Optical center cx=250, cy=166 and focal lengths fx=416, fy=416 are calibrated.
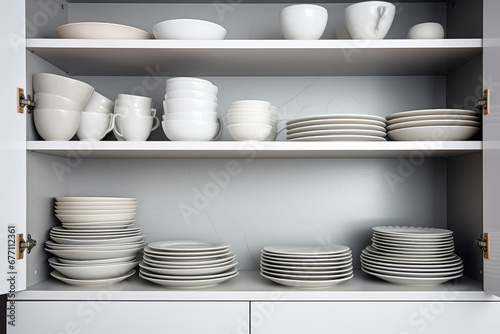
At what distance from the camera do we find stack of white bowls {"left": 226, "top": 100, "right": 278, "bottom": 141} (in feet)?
3.45

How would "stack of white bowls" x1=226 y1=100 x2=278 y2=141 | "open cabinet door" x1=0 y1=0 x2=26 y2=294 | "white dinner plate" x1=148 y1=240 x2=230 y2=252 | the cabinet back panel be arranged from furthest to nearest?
the cabinet back panel < "white dinner plate" x1=148 y1=240 x2=230 y2=252 < "stack of white bowls" x1=226 y1=100 x2=278 y2=141 < "open cabinet door" x1=0 y1=0 x2=26 y2=294

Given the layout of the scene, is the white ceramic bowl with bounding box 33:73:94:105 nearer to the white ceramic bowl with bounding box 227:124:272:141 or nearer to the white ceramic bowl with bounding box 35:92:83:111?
the white ceramic bowl with bounding box 35:92:83:111

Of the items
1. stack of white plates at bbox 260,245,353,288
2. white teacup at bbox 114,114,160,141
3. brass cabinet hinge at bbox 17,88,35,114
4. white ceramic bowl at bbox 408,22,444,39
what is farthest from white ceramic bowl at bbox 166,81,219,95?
white ceramic bowl at bbox 408,22,444,39

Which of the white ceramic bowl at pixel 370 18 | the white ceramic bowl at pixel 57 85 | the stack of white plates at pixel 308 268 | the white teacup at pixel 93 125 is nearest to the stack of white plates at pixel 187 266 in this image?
the stack of white plates at pixel 308 268

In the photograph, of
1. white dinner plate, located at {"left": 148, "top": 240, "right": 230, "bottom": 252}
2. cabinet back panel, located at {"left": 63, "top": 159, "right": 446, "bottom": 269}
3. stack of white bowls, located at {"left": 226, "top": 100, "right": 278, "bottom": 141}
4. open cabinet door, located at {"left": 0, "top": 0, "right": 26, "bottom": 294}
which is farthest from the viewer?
cabinet back panel, located at {"left": 63, "top": 159, "right": 446, "bottom": 269}

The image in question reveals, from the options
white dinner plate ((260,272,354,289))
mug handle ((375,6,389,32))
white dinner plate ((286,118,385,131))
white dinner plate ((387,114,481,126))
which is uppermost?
mug handle ((375,6,389,32))

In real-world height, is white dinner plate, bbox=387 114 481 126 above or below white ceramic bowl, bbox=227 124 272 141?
above

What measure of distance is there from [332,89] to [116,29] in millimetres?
672

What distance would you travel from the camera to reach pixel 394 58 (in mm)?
1136

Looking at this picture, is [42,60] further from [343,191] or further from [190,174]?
[343,191]

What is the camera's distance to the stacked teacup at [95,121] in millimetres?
1101

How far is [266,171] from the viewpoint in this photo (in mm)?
1328

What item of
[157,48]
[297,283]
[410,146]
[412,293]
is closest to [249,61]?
[157,48]

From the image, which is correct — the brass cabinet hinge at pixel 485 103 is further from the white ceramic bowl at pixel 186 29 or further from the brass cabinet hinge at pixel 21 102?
the brass cabinet hinge at pixel 21 102
